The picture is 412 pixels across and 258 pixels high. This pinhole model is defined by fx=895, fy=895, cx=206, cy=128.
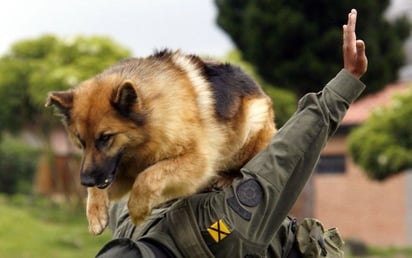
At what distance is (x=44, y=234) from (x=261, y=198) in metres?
10.7

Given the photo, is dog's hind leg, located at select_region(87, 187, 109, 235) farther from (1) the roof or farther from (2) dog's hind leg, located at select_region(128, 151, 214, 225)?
(1) the roof

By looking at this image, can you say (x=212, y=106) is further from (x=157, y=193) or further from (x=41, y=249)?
(x=41, y=249)

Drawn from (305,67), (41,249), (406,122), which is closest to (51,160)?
(41,249)

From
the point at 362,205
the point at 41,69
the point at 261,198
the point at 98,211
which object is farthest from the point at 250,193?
the point at 362,205

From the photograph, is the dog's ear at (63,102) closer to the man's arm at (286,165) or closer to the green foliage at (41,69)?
the man's arm at (286,165)

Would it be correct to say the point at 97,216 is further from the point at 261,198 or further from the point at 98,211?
the point at 261,198

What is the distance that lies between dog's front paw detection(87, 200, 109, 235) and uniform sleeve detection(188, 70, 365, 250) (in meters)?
0.45

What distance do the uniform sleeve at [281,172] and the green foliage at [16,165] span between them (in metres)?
17.3

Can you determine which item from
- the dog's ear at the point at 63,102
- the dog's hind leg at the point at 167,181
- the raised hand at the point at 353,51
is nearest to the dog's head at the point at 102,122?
the dog's ear at the point at 63,102

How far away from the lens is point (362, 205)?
17781 mm

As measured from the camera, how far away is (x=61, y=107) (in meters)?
2.88

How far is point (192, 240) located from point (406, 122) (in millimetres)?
9925

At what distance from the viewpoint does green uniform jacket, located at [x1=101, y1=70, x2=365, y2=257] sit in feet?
8.48

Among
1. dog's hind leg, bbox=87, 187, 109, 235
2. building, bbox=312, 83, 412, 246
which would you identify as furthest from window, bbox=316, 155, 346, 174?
A: dog's hind leg, bbox=87, 187, 109, 235
